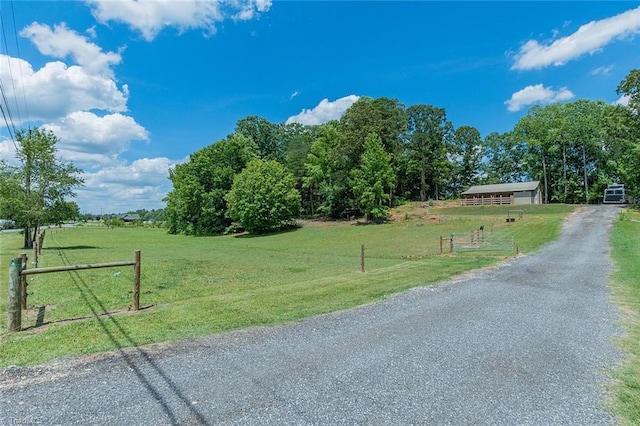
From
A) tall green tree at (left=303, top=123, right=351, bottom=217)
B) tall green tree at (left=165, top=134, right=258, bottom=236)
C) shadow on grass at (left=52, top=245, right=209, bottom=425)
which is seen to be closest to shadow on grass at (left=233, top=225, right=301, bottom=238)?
tall green tree at (left=303, top=123, right=351, bottom=217)

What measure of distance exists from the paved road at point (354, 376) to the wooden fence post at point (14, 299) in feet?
6.29

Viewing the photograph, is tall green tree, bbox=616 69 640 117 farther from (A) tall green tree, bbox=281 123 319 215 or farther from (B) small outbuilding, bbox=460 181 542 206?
(A) tall green tree, bbox=281 123 319 215

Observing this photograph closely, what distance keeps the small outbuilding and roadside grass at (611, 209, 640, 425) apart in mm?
31499

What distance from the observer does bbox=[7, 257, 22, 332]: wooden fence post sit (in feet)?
17.9

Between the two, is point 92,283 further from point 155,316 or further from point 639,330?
point 639,330

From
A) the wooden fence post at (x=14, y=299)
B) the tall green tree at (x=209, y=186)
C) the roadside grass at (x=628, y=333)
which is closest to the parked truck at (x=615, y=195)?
the roadside grass at (x=628, y=333)

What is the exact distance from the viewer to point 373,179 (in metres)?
40.5

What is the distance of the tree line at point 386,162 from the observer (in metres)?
40.2

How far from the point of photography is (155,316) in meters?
6.38

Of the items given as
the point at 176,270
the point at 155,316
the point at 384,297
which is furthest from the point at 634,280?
the point at 176,270

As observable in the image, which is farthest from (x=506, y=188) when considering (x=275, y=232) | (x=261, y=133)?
(x=261, y=133)

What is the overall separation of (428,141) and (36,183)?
49.2 metres

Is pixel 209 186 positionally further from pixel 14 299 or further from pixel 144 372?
pixel 144 372

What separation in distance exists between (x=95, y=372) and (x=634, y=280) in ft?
41.4
